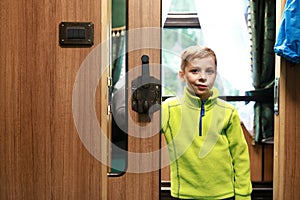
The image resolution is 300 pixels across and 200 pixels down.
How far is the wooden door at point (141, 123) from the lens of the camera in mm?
1837

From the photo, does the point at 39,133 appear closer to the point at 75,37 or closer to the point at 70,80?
the point at 70,80

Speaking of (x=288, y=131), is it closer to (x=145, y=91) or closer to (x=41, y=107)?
(x=145, y=91)

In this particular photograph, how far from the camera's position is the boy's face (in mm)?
1976

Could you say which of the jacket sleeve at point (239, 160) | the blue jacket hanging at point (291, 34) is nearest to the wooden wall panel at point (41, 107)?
the jacket sleeve at point (239, 160)

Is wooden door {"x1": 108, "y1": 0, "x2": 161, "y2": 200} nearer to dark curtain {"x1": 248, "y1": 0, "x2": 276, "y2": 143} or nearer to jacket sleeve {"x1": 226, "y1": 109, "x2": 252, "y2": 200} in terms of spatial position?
jacket sleeve {"x1": 226, "y1": 109, "x2": 252, "y2": 200}

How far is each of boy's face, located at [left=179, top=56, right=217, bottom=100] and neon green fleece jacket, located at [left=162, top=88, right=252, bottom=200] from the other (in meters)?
0.04

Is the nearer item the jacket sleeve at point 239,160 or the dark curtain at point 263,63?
the jacket sleeve at point 239,160

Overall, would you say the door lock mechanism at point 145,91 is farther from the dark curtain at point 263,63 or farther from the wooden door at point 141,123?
the dark curtain at point 263,63

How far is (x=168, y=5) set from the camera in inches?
113

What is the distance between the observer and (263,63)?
10.3 ft

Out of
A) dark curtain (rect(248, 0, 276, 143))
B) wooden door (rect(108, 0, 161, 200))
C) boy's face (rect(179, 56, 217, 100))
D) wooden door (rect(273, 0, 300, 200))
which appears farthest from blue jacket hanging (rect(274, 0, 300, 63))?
dark curtain (rect(248, 0, 276, 143))

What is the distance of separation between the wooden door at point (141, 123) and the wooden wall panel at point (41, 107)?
0.12m

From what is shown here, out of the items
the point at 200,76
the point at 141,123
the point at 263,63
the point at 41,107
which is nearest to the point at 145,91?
the point at 141,123

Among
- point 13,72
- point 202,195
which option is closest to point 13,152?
point 13,72
